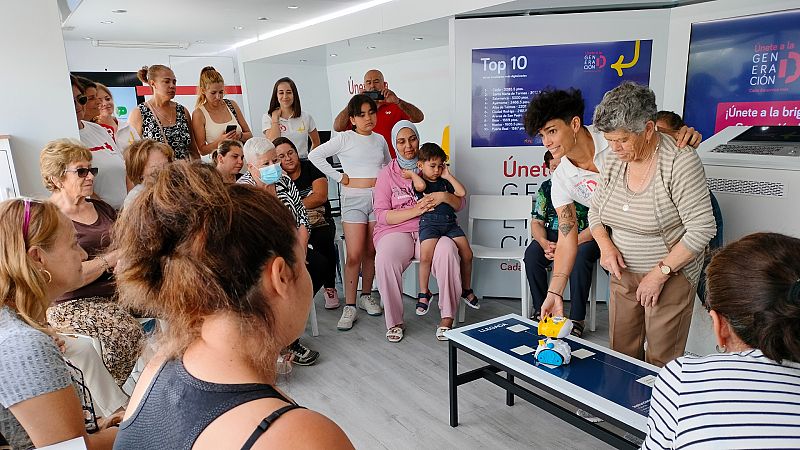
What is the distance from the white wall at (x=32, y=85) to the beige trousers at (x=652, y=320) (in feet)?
10.8

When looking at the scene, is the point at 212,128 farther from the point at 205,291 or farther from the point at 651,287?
the point at 205,291

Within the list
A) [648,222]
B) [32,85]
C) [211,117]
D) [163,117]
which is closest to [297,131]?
[211,117]

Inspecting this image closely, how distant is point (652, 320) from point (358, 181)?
2568mm

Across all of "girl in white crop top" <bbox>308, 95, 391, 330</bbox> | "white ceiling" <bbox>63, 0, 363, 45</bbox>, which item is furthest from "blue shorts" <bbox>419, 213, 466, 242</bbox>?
"white ceiling" <bbox>63, 0, 363, 45</bbox>

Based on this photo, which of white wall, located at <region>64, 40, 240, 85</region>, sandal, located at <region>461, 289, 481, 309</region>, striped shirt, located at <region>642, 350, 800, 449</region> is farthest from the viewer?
white wall, located at <region>64, 40, 240, 85</region>

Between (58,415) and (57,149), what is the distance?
1.88m

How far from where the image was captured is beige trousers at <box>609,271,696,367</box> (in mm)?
2219

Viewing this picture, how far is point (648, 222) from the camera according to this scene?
2.17 meters

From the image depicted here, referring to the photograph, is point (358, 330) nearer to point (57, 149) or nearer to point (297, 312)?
point (57, 149)

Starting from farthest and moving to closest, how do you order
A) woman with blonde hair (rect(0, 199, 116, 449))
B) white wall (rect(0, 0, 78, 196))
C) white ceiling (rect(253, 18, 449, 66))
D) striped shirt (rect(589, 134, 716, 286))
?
white ceiling (rect(253, 18, 449, 66)) → white wall (rect(0, 0, 78, 196)) → striped shirt (rect(589, 134, 716, 286)) → woman with blonde hair (rect(0, 199, 116, 449))

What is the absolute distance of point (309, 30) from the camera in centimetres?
682

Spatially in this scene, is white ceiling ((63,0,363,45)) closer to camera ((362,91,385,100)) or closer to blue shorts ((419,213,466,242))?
camera ((362,91,385,100))

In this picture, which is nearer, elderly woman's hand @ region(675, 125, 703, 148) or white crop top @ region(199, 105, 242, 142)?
elderly woman's hand @ region(675, 125, 703, 148)

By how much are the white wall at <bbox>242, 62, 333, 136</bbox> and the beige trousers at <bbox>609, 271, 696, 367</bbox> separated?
7408 mm
